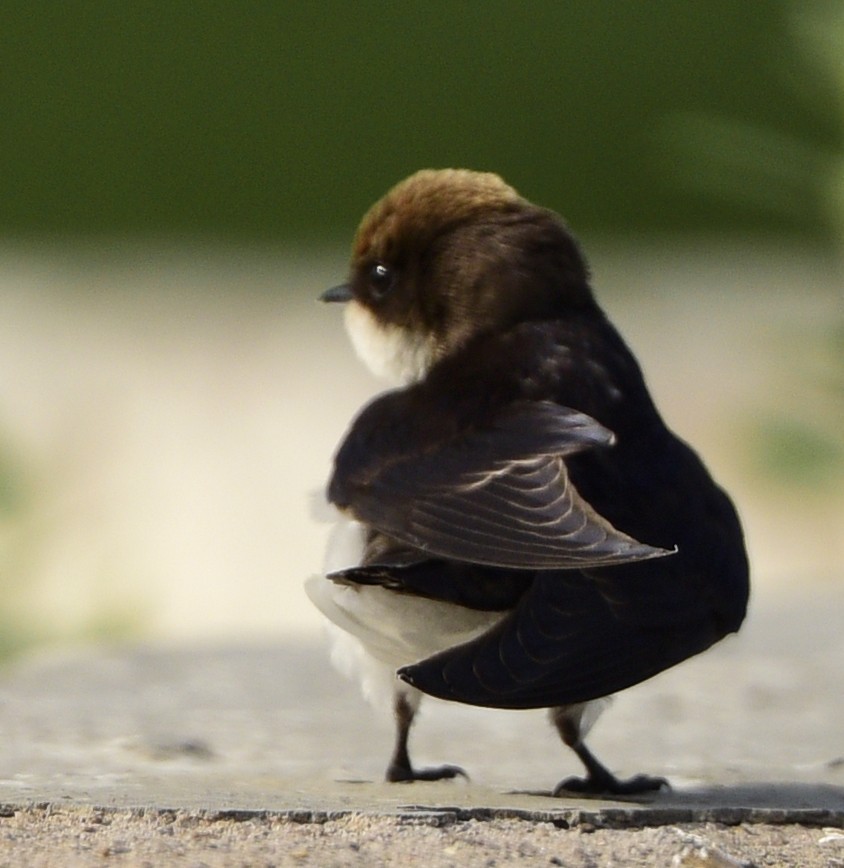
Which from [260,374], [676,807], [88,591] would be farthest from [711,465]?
[676,807]

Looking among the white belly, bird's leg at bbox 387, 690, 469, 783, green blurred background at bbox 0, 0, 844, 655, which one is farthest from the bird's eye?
green blurred background at bbox 0, 0, 844, 655

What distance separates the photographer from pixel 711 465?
22.9 ft

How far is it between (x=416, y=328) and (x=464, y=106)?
7.64 metres

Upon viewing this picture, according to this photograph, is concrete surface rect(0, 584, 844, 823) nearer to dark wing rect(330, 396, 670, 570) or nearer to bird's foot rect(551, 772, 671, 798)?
bird's foot rect(551, 772, 671, 798)

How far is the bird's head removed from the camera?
9.41 feet

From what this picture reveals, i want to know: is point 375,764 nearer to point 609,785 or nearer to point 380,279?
point 609,785

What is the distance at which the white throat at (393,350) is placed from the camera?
2912 mm

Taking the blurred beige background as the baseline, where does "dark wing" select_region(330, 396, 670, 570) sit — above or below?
below

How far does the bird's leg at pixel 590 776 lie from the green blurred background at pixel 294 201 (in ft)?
13.3

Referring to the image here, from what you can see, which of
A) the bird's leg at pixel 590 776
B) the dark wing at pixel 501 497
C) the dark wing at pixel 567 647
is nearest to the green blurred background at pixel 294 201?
the bird's leg at pixel 590 776

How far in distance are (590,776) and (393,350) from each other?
0.66 metres

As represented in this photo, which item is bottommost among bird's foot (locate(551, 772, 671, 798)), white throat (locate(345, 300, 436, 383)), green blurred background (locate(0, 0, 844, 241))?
bird's foot (locate(551, 772, 671, 798))

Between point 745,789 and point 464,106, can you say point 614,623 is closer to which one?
point 745,789

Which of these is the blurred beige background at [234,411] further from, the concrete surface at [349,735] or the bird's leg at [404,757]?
the bird's leg at [404,757]
